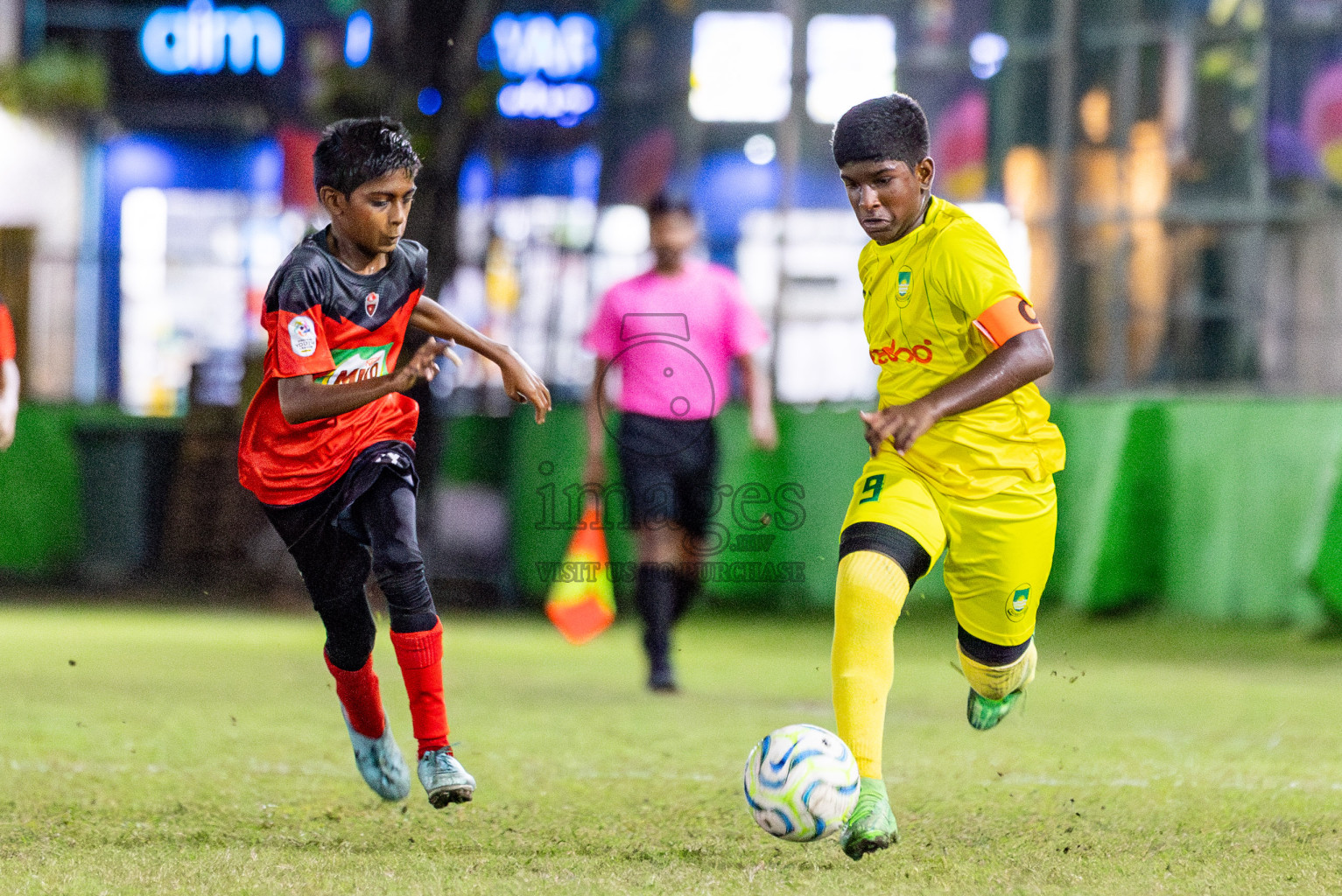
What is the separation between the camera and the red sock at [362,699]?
185 inches

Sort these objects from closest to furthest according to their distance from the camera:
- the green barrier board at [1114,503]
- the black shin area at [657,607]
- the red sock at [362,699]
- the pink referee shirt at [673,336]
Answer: the red sock at [362,699], the pink referee shirt at [673,336], the black shin area at [657,607], the green barrier board at [1114,503]

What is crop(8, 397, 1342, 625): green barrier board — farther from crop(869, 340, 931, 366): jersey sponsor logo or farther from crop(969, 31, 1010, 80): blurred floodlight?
crop(969, 31, 1010, 80): blurred floodlight

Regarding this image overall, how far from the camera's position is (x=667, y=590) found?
762 centimetres

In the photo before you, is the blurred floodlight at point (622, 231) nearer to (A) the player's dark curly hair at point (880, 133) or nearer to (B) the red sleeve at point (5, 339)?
(B) the red sleeve at point (5, 339)

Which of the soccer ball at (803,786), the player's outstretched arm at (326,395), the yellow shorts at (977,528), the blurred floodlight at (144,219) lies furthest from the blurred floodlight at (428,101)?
the blurred floodlight at (144,219)

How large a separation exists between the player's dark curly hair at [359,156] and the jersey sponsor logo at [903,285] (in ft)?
3.86

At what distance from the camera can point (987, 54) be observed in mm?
16828

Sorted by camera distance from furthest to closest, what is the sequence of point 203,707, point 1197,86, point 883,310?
1. point 1197,86
2. point 203,707
3. point 883,310

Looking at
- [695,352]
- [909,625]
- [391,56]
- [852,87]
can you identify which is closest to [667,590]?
[695,352]

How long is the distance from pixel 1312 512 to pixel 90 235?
18499mm

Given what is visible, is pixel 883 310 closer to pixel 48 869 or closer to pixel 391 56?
pixel 48 869

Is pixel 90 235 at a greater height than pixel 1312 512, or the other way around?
pixel 90 235

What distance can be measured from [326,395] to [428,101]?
8.20 meters

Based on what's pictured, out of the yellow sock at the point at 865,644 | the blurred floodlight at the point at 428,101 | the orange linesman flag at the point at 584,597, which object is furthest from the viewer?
the blurred floodlight at the point at 428,101
